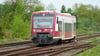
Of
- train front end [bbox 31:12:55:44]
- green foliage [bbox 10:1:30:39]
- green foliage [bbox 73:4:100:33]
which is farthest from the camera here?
green foliage [bbox 73:4:100:33]

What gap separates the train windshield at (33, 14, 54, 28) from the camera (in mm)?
22484

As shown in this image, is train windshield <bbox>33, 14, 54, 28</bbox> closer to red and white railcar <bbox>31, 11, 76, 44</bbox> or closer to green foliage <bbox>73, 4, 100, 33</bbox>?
red and white railcar <bbox>31, 11, 76, 44</bbox>

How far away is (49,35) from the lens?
22359 mm

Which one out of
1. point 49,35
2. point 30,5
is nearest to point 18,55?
point 49,35

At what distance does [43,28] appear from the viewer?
73.6 ft

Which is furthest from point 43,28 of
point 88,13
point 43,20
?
point 88,13

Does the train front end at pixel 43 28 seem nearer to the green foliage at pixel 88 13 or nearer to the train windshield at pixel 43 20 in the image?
the train windshield at pixel 43 20

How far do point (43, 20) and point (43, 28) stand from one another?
2.14ft

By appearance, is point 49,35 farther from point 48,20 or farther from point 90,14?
point 90,14

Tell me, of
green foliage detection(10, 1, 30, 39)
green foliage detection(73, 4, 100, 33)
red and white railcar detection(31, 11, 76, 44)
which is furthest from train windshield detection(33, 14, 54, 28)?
green foliage detection(73, 4, 100, 33)

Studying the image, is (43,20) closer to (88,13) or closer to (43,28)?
(43,28)

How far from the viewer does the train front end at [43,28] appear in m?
22.4

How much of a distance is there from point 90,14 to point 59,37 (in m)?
70.4

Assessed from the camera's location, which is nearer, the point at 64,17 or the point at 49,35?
the point at 49,35
